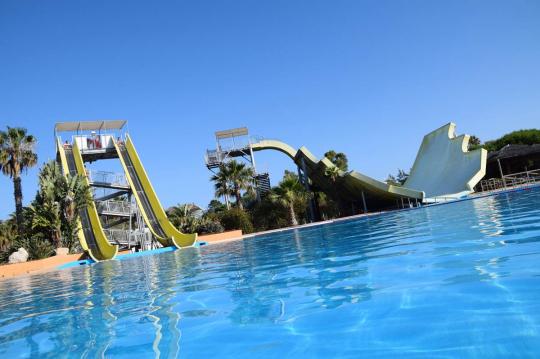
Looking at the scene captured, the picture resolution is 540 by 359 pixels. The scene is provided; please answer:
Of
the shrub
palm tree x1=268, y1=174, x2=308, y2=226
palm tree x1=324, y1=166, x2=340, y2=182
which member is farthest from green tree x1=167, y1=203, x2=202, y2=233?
palm tree x1=324, y1=166, x2=340, y2=182

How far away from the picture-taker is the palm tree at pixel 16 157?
24859mm

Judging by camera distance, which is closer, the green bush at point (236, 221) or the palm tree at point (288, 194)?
the green bush at point (236, 221)

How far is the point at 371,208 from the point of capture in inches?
1213

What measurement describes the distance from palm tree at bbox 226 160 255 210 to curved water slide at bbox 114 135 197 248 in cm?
709

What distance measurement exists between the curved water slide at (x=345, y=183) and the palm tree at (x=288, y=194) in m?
1.96

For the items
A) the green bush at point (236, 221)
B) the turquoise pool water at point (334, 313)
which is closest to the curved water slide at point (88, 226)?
the green bush at point (236, 221)

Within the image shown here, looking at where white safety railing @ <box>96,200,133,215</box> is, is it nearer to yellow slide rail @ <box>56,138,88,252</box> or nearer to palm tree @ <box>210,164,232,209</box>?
yellow slide rail @ <box>56,138,88,252</box>

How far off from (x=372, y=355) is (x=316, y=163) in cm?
2707

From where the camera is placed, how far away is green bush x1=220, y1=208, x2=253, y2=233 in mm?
27234

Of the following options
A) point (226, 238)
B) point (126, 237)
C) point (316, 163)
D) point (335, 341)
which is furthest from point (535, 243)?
point (316, 163)

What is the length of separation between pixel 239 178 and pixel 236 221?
4.23 metres

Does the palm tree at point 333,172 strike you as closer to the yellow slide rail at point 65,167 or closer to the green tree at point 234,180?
the green tree at point 234,180

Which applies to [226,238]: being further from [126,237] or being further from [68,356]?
[68,356]

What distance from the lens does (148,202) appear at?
23.6 metres
